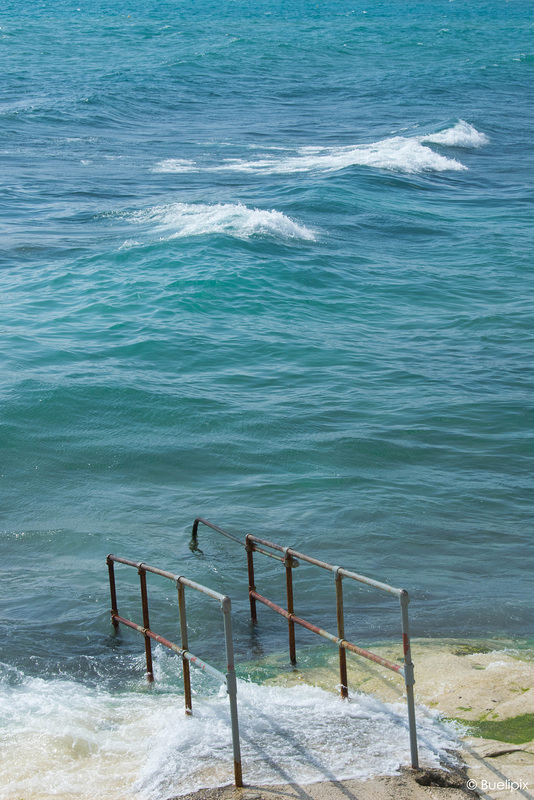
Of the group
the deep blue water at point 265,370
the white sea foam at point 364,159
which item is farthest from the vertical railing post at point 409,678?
the white sea foam at point 364,159

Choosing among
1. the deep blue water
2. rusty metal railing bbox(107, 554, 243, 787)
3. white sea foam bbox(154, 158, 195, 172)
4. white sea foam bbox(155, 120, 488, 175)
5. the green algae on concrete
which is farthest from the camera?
white sea foam bbox(154, 158, 195, 172)

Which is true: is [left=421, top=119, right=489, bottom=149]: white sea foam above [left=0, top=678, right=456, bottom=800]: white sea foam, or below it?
above

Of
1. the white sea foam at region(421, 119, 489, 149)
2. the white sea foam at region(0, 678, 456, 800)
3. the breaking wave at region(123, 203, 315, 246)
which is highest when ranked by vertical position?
the white sea foam at region(421, 119, 489, 149)

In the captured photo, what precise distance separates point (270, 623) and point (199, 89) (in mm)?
38876

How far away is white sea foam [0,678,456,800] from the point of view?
3.92 m

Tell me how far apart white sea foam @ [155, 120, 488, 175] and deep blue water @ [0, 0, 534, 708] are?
0.18m

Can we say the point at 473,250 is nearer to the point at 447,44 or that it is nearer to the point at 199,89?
the point at 199,89

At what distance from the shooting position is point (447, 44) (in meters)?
55.7

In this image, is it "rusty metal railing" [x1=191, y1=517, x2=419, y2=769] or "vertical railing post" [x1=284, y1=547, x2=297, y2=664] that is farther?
"vertical railing post" [x1=284, y1=547, x2=297, y2=664]

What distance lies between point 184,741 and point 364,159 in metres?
23.4

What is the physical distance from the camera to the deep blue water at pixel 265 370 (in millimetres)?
6621

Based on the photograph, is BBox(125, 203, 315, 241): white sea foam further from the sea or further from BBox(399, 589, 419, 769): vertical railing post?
BBox(399, 589, 419, 769): vertical railing post

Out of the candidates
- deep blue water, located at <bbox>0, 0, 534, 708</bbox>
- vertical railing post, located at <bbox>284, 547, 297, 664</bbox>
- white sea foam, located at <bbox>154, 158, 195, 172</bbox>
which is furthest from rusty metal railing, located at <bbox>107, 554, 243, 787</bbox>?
white sea foam, located at <bbox>154, 158, 195, 172</bbox>

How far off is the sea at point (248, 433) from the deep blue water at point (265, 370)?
42 mm
